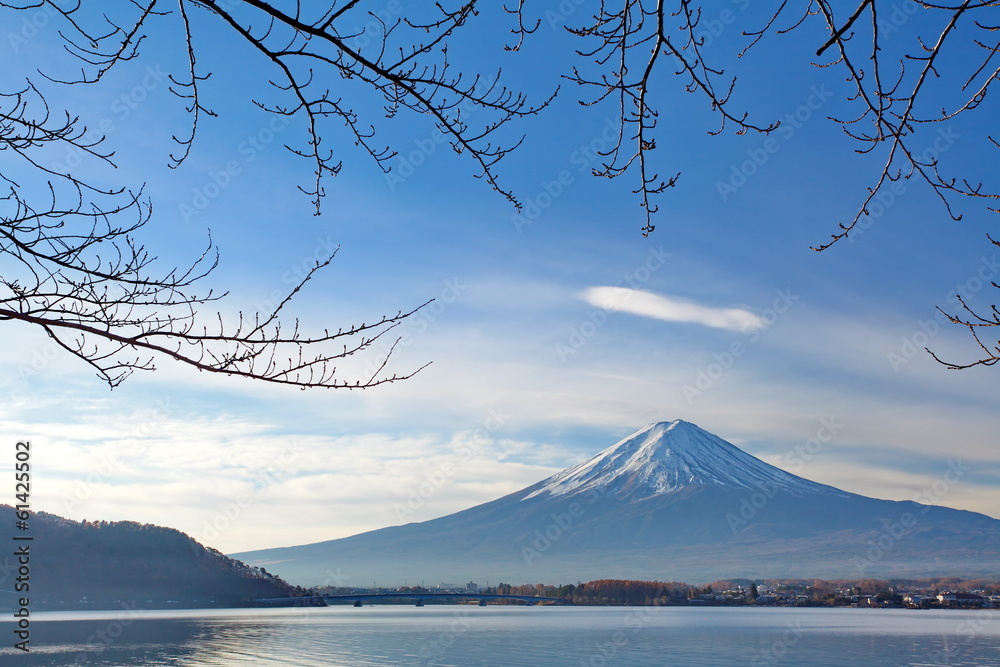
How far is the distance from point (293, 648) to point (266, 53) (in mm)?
48713

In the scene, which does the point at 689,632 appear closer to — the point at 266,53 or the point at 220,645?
the point at 220,645

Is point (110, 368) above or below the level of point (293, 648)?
above

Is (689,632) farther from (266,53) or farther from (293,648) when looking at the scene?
(266,53)

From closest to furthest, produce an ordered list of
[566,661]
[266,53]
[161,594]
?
[266,53]
[566,661]
[161,594]

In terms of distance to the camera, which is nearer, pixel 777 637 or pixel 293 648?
pixel 293 648

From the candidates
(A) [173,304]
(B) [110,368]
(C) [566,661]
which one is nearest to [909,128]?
(A) [173,304]

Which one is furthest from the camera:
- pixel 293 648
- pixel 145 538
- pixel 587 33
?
pixel 145 538

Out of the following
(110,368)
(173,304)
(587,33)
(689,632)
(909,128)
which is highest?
(587,33)

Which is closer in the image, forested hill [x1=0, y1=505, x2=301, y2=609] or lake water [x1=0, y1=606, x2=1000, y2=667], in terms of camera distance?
lake water [x1=0, y1=606, x2=1000, y2=667]

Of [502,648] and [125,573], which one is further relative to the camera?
[125,573]

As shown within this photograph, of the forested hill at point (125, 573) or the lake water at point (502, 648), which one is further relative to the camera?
the forested hill at point (125, 573)

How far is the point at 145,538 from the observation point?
84312mm

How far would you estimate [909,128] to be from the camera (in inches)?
137

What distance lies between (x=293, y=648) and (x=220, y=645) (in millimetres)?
4797
